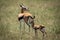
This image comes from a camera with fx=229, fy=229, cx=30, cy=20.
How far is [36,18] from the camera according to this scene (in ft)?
6.18

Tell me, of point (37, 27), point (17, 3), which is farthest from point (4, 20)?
point (37, 27)

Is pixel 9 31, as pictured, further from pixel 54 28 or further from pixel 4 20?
pixel 54 28

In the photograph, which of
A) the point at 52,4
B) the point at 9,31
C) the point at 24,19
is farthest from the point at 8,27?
the point at 52,4

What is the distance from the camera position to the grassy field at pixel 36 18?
1.77m

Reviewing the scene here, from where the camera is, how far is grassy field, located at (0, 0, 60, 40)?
1.77 metres

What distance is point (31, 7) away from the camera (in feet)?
6.49

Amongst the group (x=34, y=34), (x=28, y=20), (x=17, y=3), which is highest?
(x=17, y=3)

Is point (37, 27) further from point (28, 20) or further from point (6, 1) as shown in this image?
point (6, 1)

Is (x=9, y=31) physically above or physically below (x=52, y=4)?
below

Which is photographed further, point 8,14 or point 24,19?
point 8,14

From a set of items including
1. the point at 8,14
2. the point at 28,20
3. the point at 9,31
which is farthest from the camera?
the point at 8,14

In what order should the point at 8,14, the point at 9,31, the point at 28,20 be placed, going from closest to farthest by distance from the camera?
the point at 28,20
the point at 9,31
the point at 8,14

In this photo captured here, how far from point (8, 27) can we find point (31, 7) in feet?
0.95

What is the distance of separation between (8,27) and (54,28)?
37cm
